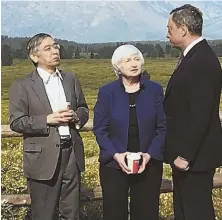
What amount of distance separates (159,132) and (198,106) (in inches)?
15.8

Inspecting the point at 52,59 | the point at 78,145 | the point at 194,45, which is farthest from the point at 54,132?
the point at 194,45

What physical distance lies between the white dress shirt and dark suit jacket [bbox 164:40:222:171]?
0.66 m

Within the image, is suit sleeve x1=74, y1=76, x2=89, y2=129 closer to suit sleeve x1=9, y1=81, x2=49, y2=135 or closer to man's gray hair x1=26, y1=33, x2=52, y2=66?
suit sleeve x1=9, y1=81, x2=49, y2=135

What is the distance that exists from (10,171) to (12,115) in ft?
3.88

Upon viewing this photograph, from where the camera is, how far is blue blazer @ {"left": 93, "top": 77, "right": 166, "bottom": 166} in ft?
10.2

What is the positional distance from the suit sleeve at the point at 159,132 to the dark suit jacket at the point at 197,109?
0.10m

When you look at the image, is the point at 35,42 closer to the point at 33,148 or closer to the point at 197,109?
the point at 33,148

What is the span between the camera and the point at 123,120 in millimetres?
3096

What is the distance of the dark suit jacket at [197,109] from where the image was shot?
2861 millimetres

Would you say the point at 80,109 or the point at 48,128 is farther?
the point at 80,109

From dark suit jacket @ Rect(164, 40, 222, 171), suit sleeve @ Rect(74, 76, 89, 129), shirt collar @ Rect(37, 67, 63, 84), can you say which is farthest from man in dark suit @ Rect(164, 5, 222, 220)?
shirt collar @ Rect(37, 67, 63, 84)

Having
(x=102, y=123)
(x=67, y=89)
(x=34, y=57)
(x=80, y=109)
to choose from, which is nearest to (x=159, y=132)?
(x=102, y=123)

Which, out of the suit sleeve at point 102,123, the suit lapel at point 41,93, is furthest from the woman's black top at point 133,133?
the suit lapel at point 41,93

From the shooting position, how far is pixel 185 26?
291cm
